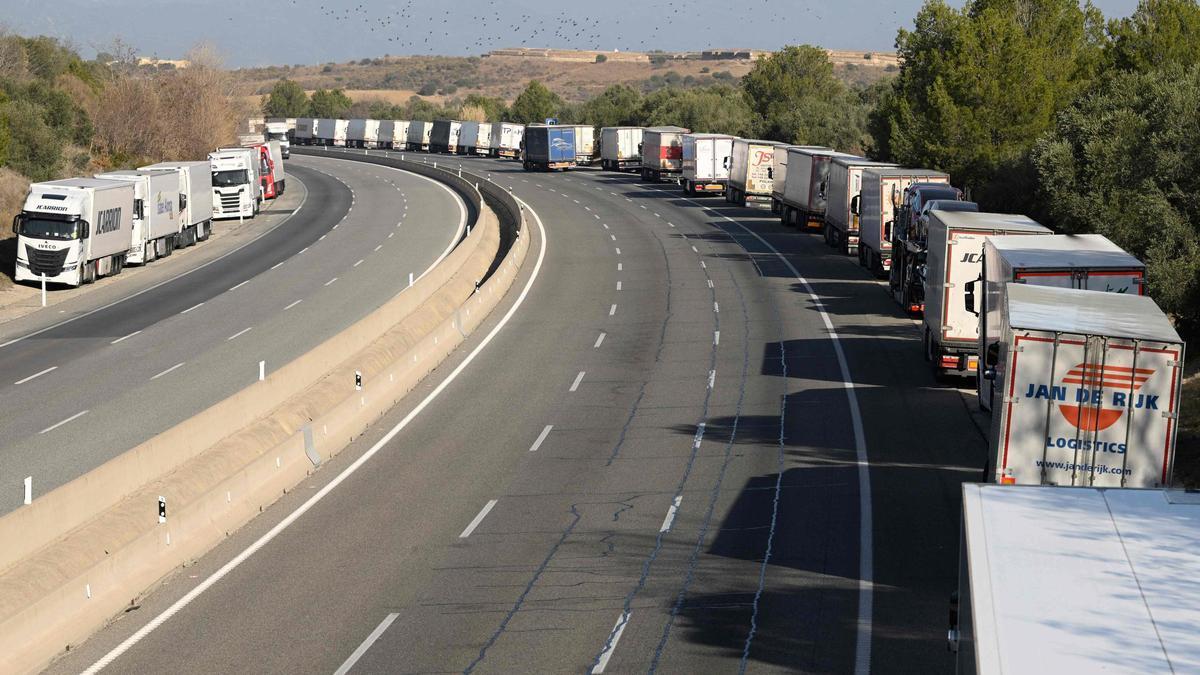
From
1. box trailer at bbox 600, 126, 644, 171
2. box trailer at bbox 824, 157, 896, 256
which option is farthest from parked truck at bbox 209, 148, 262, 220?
box trailer at bbox 600, 126, 644, 171

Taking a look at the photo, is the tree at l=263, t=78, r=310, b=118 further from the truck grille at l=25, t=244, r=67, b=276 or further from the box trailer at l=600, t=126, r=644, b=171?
the truck grille at l=25, t=244, r=67, b=276

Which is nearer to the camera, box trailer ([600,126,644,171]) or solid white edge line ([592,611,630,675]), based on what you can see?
solid white edge line ([592,611,630,675])

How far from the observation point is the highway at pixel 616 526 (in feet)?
47.4

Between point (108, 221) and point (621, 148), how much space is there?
60.3m

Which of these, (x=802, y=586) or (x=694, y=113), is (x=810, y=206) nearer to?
(x=802, y=586)

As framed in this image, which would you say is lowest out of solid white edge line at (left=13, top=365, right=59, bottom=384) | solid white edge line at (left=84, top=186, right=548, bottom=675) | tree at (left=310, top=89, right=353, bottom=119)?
solid white edge line at (left=13, top=365, right=59, bottom=384)

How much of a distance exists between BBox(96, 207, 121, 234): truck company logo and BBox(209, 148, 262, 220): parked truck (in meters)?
19.9

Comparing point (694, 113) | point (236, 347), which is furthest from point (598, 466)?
point (694, 113)

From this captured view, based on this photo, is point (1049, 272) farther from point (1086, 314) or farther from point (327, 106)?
Result: point (327, 106)

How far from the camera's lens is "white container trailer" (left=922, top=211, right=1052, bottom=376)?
29031 millimetres

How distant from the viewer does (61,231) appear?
4678 centimetres

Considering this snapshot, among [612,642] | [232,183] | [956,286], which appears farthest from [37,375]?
[232,183]

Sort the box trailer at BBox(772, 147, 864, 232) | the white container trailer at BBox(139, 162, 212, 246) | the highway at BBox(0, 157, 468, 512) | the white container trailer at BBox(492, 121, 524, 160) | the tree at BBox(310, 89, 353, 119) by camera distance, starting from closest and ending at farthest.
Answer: the highway at BBox(0, 157, 468, 512), the box trailer at BBox(772, 147, 864, 232), the white container trailer at BBox(139, 162, 212, 246), the white container trailer at BBox(492, 121, 524, 160), the tree at BBox(310, 89, 353, 119)

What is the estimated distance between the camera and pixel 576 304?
136 feet
